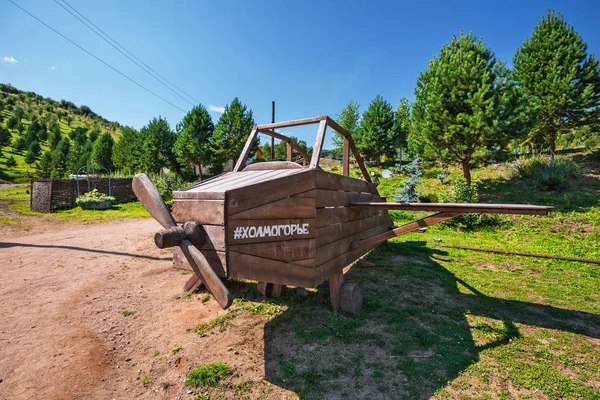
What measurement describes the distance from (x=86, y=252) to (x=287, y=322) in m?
6.17

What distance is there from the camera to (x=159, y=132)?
103 ft

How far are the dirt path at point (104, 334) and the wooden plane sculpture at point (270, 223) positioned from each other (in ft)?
3.63

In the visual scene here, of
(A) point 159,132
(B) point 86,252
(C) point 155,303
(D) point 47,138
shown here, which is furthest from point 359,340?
Answer: (D) point 47,138

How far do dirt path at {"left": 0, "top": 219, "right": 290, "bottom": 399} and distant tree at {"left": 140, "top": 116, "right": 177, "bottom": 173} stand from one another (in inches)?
1098

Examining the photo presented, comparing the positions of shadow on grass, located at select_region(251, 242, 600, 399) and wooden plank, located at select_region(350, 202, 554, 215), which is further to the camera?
wooden plank, located at select_region(350, 202, 554, 215)

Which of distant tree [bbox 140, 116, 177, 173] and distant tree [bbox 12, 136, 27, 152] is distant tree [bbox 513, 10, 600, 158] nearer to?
distant tree [bbox 140, 116, 177, 173]

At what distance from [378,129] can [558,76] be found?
15.0m

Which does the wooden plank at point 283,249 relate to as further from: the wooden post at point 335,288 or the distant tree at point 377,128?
Answer: the distant tree at point 377,128

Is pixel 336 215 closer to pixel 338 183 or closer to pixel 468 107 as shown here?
pixel 338 183

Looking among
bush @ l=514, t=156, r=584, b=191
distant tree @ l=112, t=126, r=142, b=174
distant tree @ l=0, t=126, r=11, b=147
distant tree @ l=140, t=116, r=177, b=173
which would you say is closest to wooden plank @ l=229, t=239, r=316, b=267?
bush @ l=514, t=156, r=584, b=191

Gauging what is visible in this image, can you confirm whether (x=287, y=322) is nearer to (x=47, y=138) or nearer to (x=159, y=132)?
(x=159, y=132)

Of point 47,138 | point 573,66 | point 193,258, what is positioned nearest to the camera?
point 193,258

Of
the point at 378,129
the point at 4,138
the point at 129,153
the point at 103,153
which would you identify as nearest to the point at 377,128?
the point at 378,129

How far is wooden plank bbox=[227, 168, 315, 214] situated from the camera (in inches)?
87.4
